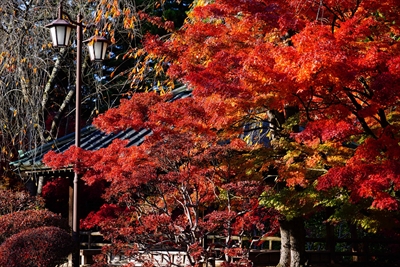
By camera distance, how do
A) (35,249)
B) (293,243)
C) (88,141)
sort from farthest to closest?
(88,141)
(293,243)
(35,249)

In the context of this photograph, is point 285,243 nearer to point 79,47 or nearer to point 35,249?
point 35,249

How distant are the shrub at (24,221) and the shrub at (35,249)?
1087 mm

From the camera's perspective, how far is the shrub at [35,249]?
11.0m

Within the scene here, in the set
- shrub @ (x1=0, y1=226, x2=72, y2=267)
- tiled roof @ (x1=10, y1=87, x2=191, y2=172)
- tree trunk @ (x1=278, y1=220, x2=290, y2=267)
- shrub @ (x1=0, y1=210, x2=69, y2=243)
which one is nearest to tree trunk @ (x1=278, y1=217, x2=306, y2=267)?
tree trunk @ (x1=278, y1=220, x2=290, y2=267)

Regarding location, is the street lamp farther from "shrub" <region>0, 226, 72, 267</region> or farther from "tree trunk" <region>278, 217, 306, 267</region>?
"tree trunk" <region>278, 217, 306, 267</region>

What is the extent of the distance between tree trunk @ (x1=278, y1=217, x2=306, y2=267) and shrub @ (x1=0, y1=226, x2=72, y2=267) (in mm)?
3927

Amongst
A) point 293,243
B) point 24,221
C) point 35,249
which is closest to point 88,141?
point 24,221

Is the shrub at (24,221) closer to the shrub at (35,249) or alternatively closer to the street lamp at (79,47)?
the shrub at (35,249)

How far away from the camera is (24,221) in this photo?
1258 cm

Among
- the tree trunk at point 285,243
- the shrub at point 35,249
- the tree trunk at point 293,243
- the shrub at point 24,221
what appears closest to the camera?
the shrub at point 35,249

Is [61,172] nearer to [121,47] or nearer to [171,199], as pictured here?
[171,199]

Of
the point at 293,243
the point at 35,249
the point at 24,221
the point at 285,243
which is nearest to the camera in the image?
the point at 35,249

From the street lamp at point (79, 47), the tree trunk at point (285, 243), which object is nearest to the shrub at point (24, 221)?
the street lamp at point (79, 47)

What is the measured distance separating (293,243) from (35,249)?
459 centimetres
